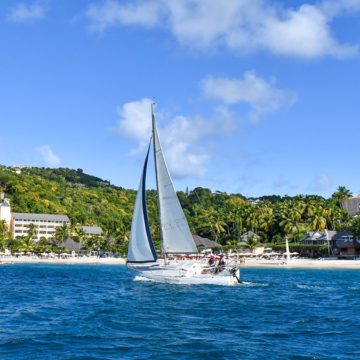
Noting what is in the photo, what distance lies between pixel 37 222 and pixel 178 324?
485 feet

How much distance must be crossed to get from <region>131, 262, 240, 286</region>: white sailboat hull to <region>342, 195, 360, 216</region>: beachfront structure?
9894 cm

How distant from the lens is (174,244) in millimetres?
49688

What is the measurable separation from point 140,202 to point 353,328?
89.7 ft

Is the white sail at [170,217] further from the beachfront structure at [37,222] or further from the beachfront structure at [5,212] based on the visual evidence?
the beachfront structure at [5,212]

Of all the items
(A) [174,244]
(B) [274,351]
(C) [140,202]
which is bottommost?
(B) [274,351]

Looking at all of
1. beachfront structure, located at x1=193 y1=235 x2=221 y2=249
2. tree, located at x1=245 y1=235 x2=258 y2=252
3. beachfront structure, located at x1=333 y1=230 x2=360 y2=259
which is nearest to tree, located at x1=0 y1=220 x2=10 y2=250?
beachfront structure, located at x1=193 y1=235 x2=221 y2=249

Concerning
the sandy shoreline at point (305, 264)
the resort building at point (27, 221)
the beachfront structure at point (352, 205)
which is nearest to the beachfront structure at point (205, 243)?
the sandy shoreline at point (305, 264)

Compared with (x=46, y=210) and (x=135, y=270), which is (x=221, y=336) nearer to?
(x=135, y=270)

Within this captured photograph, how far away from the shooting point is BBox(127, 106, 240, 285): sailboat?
49188 mm

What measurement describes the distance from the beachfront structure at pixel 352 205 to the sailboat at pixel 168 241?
98.7 meters

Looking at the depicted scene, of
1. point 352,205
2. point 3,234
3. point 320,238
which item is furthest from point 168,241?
point 352,205

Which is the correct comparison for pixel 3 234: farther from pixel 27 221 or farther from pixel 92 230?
pixel 92 230

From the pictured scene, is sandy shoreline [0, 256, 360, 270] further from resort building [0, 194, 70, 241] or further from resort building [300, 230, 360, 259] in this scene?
resort building [0, 194, 70, 241]

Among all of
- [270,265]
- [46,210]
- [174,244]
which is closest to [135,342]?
[174,244]
